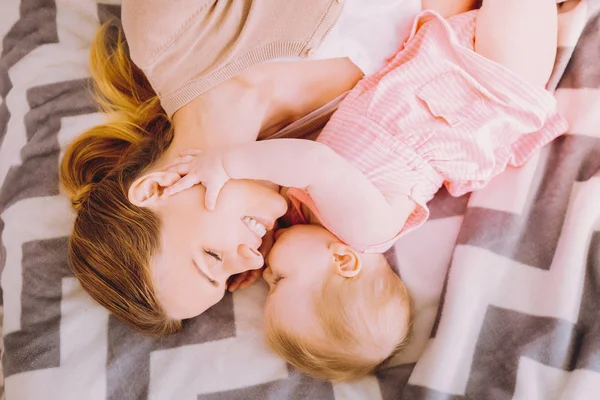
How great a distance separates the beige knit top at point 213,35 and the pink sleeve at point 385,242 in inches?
10.3

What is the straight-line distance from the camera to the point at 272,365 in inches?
41.6

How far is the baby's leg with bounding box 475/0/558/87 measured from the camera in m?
1.05

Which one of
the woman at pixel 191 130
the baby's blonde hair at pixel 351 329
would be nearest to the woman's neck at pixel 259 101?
the woman at pixel 191 130

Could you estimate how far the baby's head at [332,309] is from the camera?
96cm

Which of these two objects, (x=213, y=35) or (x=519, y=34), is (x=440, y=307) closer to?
(x=519, y=34)

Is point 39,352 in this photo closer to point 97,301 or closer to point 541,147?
point 97,301

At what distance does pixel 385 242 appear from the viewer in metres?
1.04

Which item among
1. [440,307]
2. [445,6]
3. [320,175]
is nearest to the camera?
[320,175]

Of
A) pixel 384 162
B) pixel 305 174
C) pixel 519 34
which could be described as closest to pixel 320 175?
pixel 305 174

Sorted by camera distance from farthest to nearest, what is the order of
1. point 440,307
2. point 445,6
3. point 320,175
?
point 445,6 → point 440,307 → point 320,175

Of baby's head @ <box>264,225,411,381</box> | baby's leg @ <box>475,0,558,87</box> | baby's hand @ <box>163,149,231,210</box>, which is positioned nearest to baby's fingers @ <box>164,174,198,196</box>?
baby's hand @ <box>163,149,231,210</box>

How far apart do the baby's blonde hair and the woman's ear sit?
30 cm

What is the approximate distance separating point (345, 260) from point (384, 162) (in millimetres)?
191

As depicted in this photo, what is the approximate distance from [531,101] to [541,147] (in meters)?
0.12
